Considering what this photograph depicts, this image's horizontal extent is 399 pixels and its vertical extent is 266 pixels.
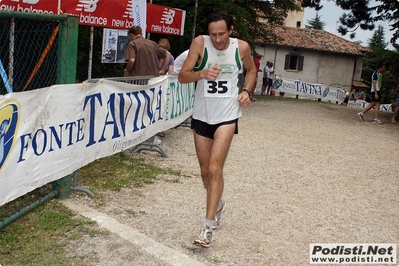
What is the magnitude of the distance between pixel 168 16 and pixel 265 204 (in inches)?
389

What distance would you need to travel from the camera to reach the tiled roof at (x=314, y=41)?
147 ft

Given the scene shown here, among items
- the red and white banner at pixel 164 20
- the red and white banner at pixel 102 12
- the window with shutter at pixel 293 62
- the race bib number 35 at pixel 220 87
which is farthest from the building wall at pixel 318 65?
the race bib number 35 at pixel 220 87

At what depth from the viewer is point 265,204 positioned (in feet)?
19.5

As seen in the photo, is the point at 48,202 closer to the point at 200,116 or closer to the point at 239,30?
the point at 200,116

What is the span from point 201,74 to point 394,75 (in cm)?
1536

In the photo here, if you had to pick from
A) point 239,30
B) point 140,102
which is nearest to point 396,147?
point 140,102

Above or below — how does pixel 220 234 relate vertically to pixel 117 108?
below

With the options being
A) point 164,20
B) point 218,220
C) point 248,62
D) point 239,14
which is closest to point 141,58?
point 248,62

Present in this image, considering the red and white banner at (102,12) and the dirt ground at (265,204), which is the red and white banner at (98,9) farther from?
the dirt ground at (265,204)

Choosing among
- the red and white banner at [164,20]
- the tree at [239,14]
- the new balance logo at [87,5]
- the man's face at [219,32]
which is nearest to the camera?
the man's face at [219,32]

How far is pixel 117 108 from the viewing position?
615 cm

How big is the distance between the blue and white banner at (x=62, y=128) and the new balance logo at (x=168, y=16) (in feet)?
25.3

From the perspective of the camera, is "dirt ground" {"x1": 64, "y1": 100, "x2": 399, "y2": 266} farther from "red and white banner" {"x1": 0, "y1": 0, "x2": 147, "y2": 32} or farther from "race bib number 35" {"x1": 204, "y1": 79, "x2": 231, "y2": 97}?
"red and white banner" {"x1": 0, "y1": 0, "x2": 147, "y2": 32}

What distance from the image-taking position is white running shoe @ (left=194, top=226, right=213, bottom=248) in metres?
4.30
